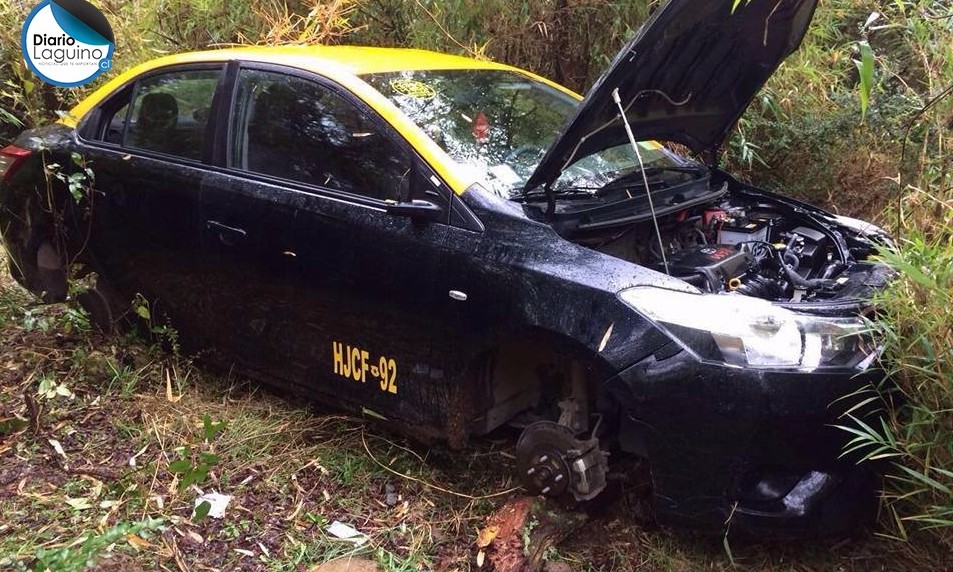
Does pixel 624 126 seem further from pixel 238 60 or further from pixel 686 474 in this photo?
pixel 238 60

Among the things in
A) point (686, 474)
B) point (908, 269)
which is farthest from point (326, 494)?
point (908, 269)

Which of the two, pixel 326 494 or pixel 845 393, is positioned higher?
pixel 845 393

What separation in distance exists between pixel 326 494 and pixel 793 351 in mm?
1766

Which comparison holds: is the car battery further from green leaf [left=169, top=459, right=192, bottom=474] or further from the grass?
green leaf [left=169, top=459, right=192, bottom=474]

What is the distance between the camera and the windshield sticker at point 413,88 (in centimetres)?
298

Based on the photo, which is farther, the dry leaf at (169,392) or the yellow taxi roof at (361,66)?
the dry leaf at (169,392)

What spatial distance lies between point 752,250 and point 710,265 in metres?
0.40

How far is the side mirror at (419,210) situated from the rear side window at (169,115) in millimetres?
1142

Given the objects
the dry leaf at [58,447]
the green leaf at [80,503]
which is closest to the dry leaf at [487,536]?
the green leaf at [80,503]

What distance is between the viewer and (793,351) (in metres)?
2.17

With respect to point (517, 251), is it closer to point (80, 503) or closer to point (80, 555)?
point (80, 555)

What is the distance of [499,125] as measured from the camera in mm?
3080

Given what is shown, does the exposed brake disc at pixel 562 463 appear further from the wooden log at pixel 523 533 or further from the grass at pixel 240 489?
the grass at pixel 240 489

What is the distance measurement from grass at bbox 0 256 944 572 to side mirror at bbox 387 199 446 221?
1.02 metres
